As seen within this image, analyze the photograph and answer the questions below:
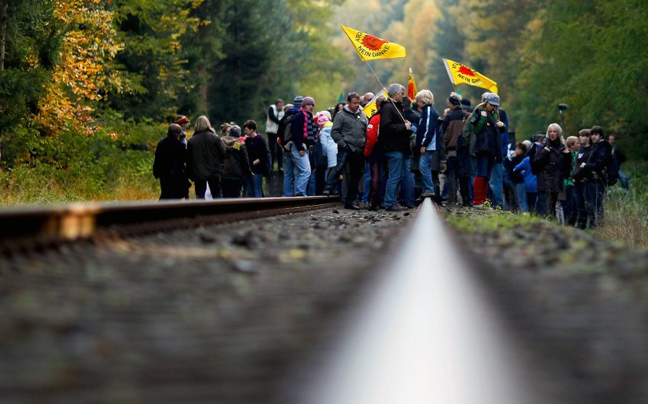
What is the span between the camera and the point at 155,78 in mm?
32625

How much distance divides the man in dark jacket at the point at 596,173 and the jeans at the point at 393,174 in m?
3.78

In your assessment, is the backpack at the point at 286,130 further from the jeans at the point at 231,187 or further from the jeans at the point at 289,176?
the jeans at the point at 231,187

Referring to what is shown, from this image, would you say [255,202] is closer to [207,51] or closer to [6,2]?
[6,2]

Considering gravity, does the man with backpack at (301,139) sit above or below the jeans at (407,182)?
above

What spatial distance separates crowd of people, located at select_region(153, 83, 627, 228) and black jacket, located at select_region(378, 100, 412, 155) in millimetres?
17

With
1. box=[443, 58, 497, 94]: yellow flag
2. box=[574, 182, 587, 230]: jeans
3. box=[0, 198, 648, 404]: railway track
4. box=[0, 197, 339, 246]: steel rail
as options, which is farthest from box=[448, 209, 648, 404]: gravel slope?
box=[443, 58, 497, 94]: yellow flag

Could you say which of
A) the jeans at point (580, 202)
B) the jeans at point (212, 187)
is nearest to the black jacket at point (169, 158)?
the jeans at point (212, 187)

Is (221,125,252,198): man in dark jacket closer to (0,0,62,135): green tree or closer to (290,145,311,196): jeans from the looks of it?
(290,145,311,196): jeans

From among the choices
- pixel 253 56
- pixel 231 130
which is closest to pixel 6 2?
pixel 231 130

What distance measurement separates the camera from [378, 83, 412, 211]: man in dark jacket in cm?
1641

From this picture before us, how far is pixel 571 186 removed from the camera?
19.3m

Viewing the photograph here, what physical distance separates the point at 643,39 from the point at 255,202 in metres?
21.1

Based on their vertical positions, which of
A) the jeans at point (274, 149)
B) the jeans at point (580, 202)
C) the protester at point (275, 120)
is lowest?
the jeans at point (580, 202)

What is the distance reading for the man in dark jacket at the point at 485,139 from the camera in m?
17.4
